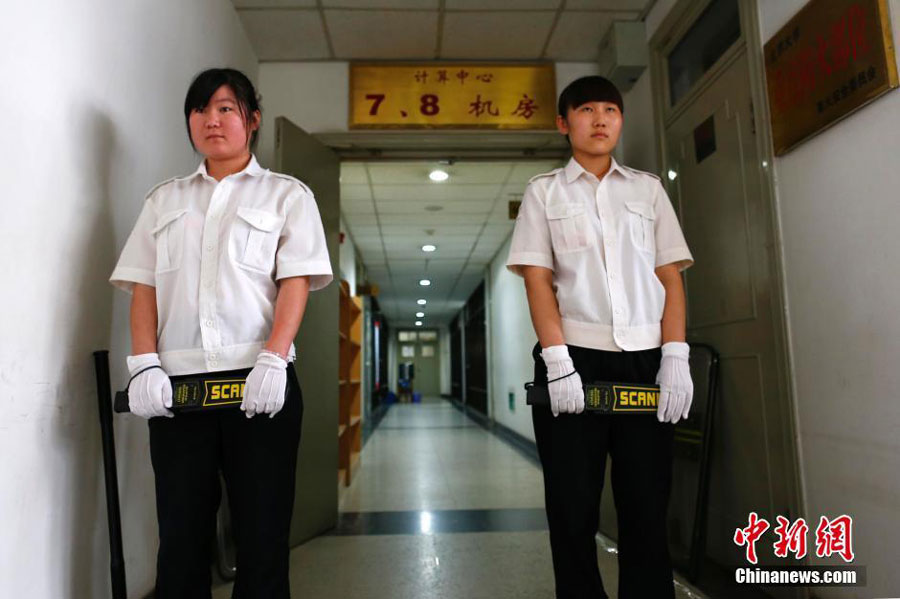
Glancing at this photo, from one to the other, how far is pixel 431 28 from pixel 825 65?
182 centimetres

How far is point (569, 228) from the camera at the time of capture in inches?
56.3

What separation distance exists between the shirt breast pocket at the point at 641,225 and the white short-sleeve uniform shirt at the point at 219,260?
0.76 meters

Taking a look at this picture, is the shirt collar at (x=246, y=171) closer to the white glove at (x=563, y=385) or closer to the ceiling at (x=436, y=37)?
the white glove at (x=563, y=385)

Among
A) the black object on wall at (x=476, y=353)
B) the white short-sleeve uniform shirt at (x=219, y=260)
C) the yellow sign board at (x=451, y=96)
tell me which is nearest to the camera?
the white short-sleeve uniform shirt at (x=219, y=260)

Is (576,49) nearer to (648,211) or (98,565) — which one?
(648,211)

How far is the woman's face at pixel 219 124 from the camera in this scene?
1.33 metres

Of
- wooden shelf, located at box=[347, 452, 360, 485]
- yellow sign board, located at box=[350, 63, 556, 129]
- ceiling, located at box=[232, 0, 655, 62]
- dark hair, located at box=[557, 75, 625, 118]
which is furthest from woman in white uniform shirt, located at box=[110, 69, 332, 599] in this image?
wooden shelf, located at box=[347, 452, 360, 485]

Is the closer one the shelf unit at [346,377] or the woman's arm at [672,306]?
the woman's arm at [672,306]

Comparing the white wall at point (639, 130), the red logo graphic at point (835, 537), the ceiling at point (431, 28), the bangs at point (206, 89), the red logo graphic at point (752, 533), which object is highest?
the ceiling at point (431, 28)

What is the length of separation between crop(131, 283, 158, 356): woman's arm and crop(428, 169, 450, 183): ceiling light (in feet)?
11.8

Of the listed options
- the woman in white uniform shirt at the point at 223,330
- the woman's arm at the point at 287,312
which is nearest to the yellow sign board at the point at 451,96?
the woman in white uniform shirt at the point at 223,330

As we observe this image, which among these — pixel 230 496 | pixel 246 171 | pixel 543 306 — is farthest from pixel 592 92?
pixel 230 496

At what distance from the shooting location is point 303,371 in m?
2.57

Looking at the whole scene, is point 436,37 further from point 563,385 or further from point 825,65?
point 563,385
